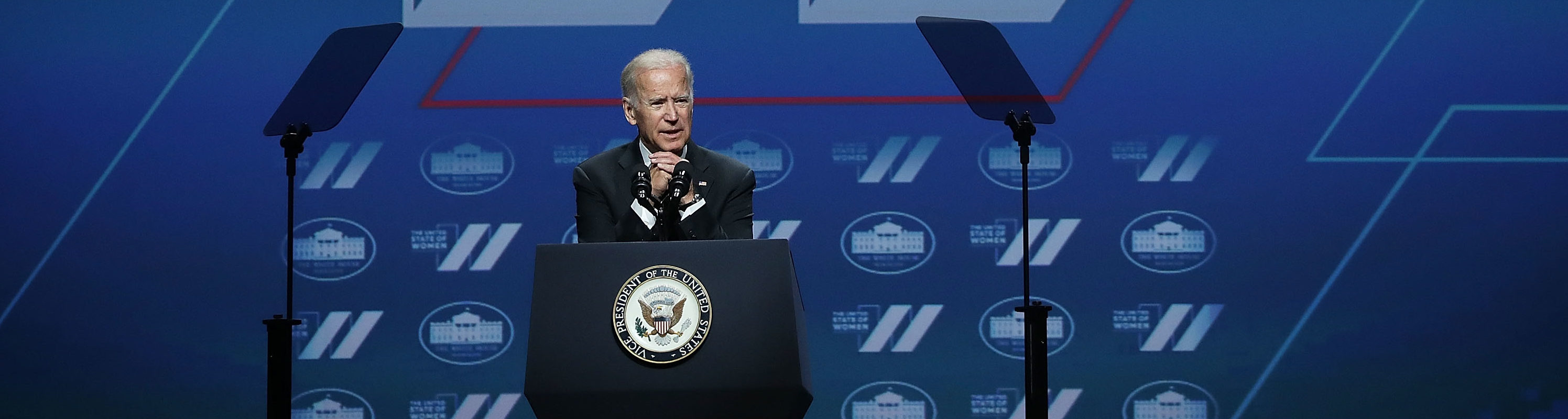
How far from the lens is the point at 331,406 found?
175 inches

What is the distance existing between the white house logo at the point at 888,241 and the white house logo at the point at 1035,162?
0.30 meters

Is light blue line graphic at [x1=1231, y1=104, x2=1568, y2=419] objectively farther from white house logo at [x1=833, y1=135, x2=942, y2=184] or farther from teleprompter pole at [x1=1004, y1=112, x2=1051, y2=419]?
teleprompter pole at [x1=1004, y1=112, x2=1051, y2=419]

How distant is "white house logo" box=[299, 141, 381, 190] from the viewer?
443 cm

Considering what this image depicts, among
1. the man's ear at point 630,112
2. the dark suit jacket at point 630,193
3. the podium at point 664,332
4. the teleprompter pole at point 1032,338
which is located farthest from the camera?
the teleprompter pole at point 1032,338

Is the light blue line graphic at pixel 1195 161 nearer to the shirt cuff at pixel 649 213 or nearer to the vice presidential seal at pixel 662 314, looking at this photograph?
the shirt cuff at pixel 649 213

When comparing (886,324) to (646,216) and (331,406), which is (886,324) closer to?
(331,406)

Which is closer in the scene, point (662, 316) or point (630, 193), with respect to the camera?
point (662, 316)

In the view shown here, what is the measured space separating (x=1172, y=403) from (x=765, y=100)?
1775 mm

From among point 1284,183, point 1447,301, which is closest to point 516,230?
point 1284,183

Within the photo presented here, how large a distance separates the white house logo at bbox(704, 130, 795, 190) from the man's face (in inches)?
60.2

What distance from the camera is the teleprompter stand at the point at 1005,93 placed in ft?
10.7

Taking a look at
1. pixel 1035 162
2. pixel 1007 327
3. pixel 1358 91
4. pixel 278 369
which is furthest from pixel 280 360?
pixel 1358 91

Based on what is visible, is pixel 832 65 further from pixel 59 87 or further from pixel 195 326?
pixel 59 87

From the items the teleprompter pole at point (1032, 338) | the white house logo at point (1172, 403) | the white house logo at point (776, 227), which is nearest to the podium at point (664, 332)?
the teleprompter pole at point (1032, 338)
